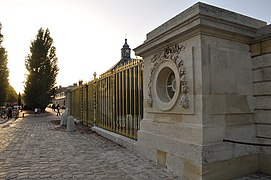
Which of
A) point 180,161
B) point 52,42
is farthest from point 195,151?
point 52,42

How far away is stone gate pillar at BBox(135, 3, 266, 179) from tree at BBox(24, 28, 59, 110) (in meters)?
30.1

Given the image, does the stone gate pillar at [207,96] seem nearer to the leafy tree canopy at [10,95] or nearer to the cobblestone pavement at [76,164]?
the cobblestone pavement at [76,164]

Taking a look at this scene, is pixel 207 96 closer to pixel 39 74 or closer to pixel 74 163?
pixel 74 163

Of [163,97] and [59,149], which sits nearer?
[163,97]

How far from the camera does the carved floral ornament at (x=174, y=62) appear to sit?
183 inches

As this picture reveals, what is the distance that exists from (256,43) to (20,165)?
A: 595cm

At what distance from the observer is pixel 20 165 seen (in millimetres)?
5352

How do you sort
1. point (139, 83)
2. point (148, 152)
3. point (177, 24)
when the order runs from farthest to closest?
point (139, 83) → point (148, 152) → point (177, 24)

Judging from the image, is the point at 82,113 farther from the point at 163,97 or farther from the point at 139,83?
the point at 163,97

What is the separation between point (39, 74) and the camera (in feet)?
107

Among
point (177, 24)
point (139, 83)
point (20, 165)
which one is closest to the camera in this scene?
point (177, 24)

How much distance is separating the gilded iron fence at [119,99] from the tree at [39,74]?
2180 centimetres

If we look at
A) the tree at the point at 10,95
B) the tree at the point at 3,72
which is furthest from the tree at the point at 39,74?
the tree at the point at 10,95

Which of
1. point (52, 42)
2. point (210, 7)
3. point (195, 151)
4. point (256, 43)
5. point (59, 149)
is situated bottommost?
point (59, 149)
